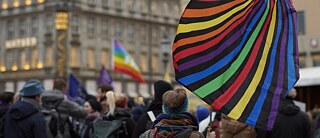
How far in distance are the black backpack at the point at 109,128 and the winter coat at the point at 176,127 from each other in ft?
7.36

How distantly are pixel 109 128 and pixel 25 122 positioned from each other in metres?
1.04

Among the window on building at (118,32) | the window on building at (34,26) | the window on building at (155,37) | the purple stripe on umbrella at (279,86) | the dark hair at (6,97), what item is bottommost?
the window on building at (155,37)

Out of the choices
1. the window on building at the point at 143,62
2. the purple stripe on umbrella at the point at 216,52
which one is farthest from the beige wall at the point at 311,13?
the window on building at the point at 143,62

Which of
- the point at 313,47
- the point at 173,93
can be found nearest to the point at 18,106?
the point at 173,93

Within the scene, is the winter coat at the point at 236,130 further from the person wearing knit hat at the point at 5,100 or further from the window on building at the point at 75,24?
the window on building at the point at 75,24

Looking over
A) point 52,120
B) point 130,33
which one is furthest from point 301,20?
point 130,33

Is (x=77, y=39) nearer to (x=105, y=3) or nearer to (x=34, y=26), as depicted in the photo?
(x=34, y=26)

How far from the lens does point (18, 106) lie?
7.94 metres

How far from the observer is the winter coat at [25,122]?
311 inches

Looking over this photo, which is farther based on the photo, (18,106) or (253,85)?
(18,106)

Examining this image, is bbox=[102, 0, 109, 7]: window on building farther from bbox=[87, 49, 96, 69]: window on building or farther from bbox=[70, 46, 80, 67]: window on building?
bbox=[70, 46, 80, 67]: window on building

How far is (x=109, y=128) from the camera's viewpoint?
298 inches

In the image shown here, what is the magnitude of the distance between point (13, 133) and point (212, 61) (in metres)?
3.73

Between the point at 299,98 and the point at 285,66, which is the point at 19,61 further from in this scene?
the point at 285,66
